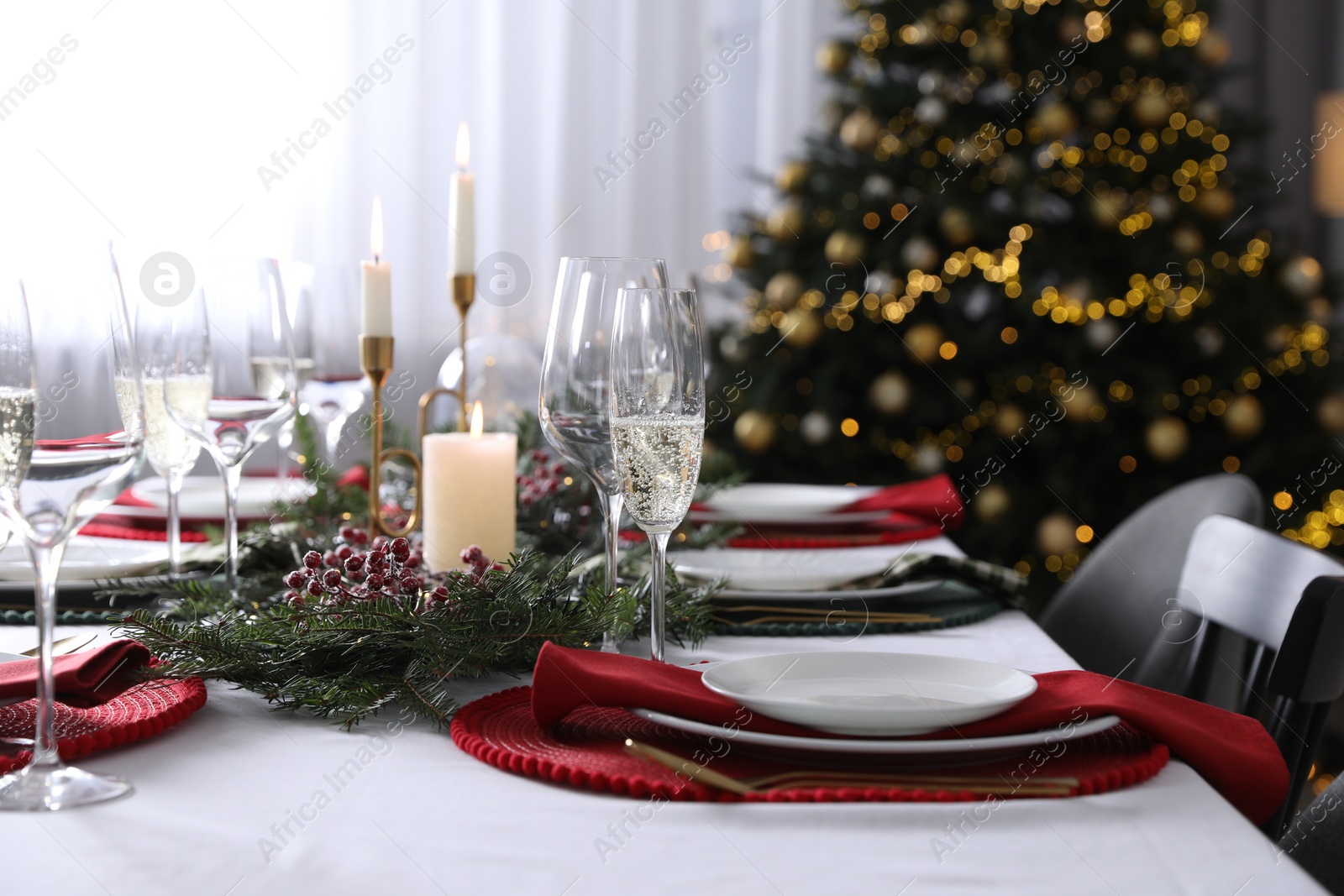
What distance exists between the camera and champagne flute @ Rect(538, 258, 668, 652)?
2.75ft

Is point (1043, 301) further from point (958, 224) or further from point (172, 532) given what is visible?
point (172, 532)

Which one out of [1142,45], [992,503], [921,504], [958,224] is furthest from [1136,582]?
[1142,45]

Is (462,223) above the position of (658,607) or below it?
above

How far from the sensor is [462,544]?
3.43ft

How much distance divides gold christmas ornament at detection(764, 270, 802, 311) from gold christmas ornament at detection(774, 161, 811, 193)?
270mm

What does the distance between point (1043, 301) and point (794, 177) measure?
2.43 feet

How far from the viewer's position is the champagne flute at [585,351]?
2.75 feet

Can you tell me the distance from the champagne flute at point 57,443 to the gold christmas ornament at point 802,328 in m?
2.48

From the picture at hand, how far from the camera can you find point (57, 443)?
564mm

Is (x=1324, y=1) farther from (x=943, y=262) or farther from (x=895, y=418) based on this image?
(x=895, y=418)

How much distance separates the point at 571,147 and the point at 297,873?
3511mm

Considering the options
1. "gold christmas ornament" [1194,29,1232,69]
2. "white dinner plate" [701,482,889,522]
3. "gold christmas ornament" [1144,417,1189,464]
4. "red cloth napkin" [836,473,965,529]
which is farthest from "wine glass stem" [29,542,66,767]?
"gold christmas ornament" [1194,29,1232,69]

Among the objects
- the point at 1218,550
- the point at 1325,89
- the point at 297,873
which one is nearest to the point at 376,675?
the point at 297,873

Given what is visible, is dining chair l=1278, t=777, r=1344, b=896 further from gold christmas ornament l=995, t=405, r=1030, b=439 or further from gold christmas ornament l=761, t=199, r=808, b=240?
gold christmas ornament l=761, t=199, r=808, b=240
